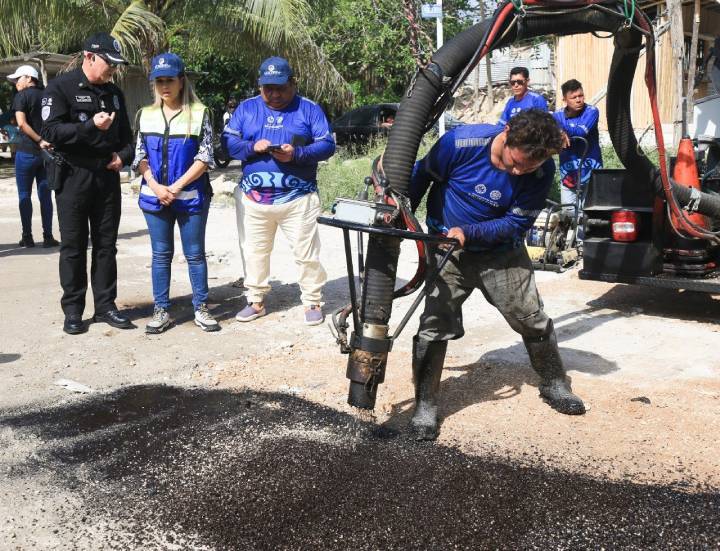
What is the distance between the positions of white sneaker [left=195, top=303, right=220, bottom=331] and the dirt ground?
3.1 inches

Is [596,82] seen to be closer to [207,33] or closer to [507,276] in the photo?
[207,33]

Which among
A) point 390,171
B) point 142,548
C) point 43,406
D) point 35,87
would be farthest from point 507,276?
point 35,87

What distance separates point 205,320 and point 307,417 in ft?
7.01

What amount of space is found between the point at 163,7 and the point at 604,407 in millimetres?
13029

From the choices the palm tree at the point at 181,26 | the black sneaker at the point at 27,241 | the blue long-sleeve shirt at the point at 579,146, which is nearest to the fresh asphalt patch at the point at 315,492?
the blue long-sleeve shirt at the point at 579,146

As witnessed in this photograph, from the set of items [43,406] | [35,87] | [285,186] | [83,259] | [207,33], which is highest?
[207,33]

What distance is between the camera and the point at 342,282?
8.16 metres

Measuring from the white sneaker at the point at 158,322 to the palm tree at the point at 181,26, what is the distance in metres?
8.87

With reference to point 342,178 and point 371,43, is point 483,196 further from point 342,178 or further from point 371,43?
point 371,43

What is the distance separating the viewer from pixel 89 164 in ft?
20.7

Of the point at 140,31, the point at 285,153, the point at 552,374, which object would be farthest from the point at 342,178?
the point at 552,374

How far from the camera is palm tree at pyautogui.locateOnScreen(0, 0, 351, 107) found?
1391cm

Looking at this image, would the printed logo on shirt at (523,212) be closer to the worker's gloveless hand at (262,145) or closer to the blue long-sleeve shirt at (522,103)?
the worker's gloveless hand at (262,145)

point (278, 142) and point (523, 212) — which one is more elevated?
point (278, 142)
